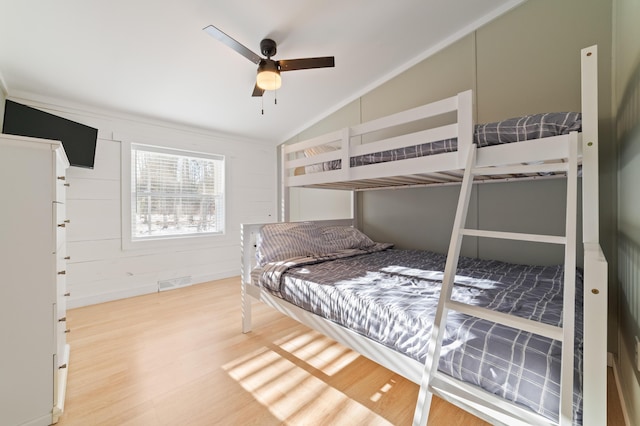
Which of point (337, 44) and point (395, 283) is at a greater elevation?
point (337, 44)

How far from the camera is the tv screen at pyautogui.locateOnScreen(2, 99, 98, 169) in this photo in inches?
97.7

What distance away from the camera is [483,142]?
1.50 metres

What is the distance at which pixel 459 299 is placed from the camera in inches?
55.4

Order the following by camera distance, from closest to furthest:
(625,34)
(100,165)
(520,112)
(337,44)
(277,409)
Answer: (277,409) < (625,34) < (520,112) < (337,44) < (100,165)

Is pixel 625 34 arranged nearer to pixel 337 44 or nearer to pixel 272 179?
pixel 337 44

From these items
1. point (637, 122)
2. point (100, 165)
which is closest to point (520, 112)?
point (637, 122)

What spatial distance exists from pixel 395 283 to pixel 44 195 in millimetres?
1934

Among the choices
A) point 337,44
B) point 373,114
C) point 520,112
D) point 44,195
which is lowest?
point 44,195

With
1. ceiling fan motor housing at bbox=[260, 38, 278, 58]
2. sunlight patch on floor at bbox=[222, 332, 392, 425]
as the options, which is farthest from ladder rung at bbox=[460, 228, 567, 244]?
ceiling fan motor housing at bbox=[260, 38, 278, 58]

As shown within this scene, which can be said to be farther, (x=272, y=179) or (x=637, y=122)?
(x=272, y=179)

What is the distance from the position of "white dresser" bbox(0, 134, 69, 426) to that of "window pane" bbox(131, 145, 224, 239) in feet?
7.26

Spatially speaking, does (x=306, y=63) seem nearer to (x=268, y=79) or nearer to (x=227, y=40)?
(x=268, y=79)

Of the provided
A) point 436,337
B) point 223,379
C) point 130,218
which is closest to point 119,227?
point 130,218

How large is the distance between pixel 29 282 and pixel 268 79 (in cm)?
195
